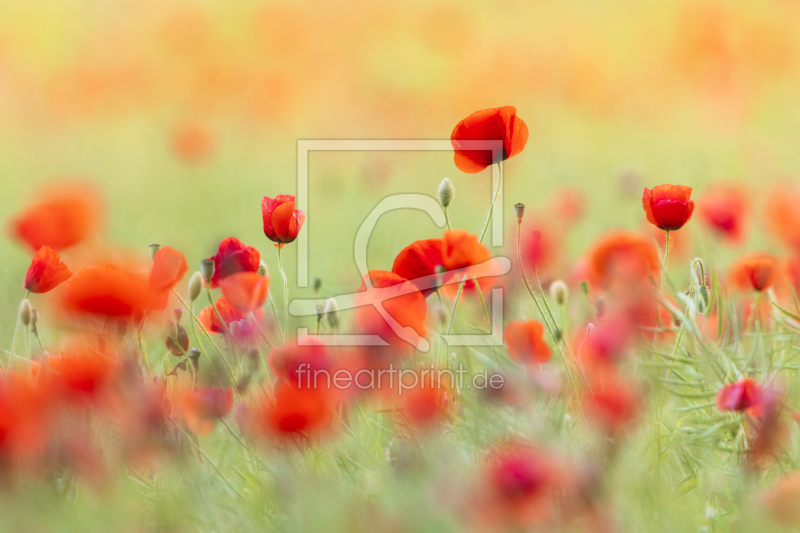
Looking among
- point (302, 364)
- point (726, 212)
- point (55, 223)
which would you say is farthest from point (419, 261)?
point (726, 212)

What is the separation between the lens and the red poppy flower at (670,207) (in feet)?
2.48

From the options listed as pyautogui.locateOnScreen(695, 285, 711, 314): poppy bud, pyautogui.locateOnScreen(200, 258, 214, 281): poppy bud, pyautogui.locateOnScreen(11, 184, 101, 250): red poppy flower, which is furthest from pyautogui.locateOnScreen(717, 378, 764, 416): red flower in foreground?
pyautogui.locateOnScreen(11, 184, 101, 250): red poppy flower

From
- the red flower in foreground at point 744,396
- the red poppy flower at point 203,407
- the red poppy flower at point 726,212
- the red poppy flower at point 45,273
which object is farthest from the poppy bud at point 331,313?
the red poppy flower at point 726,212

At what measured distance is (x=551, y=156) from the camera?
9.36 ft

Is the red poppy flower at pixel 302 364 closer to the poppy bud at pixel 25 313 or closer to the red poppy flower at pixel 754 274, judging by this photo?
the poppy bud at pixel 25 313

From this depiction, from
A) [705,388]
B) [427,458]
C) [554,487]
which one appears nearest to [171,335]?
[427,458]

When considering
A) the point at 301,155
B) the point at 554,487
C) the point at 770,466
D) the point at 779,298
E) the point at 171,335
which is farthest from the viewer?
the point at 301,155

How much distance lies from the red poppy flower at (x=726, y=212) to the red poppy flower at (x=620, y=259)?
27 centimetres

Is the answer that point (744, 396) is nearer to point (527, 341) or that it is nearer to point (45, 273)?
point (527, 341)

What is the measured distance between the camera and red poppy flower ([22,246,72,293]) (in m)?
0.76

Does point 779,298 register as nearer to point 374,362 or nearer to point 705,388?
point 705,388

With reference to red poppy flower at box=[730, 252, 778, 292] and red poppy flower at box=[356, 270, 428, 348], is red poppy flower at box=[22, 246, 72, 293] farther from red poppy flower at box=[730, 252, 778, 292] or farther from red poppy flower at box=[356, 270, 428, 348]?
red poppy flower at box=[730, 252, 778, 292]

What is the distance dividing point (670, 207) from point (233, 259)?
43cm

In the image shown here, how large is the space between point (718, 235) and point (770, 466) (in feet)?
2.02
